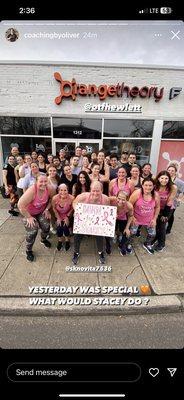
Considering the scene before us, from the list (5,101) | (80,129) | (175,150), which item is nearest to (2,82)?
(5,101)

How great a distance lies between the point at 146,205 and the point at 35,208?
6.22 ft

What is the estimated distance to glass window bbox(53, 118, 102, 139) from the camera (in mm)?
7926

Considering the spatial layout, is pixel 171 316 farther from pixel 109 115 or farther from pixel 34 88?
pixel 34 88

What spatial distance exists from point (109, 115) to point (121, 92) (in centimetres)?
87

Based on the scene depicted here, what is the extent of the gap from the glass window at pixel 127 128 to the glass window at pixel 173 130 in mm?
555

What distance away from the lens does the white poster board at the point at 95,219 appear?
3395 mm

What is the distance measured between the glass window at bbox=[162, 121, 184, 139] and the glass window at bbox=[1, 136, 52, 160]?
14.7 feet

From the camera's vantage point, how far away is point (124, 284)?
321 cm

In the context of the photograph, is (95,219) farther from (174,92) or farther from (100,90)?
(174,92)

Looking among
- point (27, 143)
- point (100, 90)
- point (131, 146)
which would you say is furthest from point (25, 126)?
point (131, 146)

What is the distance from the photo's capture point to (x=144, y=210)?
148 inches

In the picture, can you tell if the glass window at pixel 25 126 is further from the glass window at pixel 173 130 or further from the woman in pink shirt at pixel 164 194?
the woman in pink shirt at pixel 164 194
